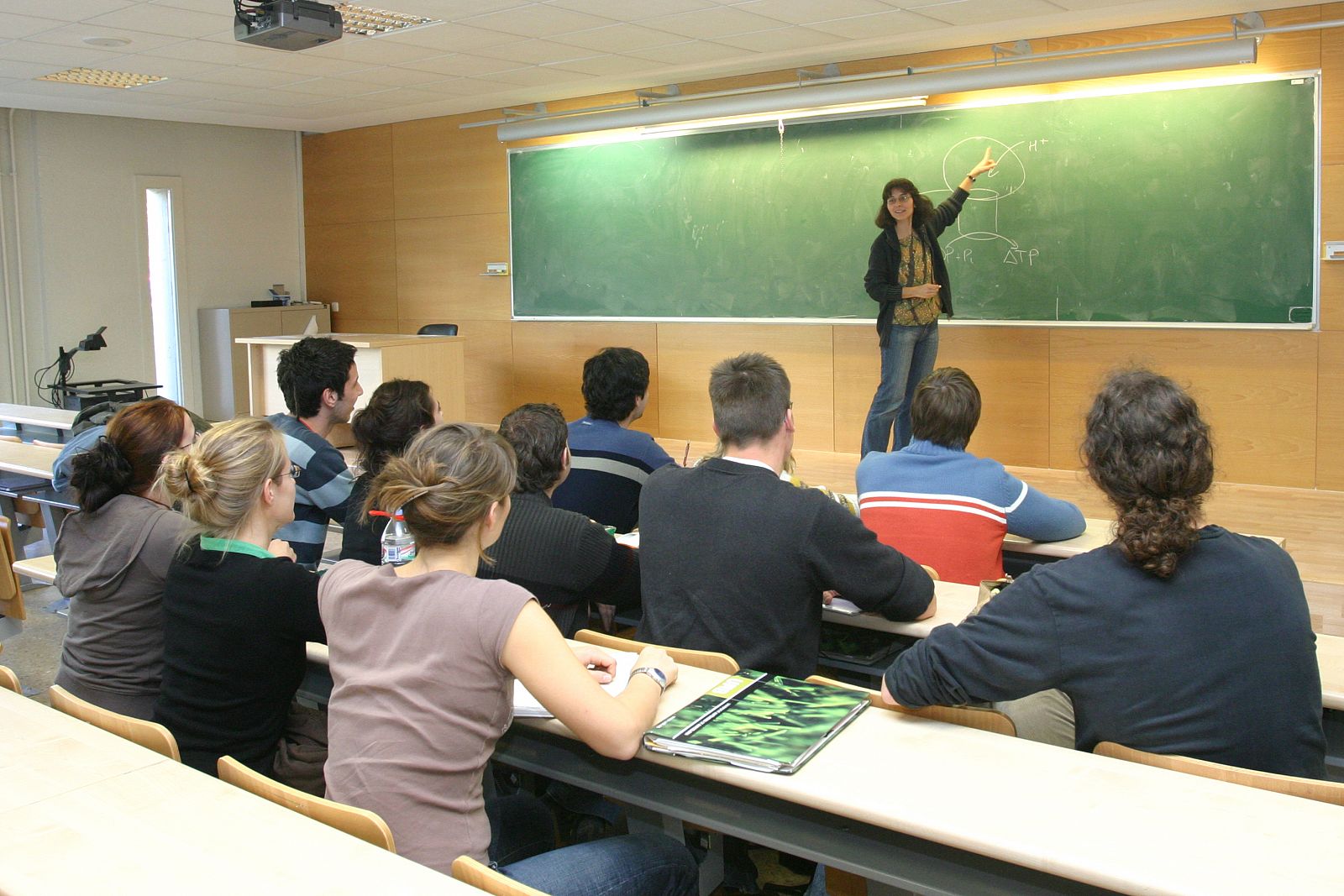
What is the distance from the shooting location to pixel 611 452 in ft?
11.6

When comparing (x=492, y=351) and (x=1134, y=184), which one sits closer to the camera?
(x=1134, y=184)

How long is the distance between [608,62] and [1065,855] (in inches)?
258

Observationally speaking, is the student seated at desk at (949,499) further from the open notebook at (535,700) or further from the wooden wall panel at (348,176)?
the wooden wall panel at (348,176)

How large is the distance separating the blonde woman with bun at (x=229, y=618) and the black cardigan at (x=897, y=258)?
4768mm

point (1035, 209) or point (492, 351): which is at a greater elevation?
point (1035, 209)

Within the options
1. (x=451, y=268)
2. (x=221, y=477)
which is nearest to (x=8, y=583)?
(x=221, y=477)

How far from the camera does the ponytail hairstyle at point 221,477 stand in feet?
6.76

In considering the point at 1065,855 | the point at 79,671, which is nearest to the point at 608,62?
the point at 79,671

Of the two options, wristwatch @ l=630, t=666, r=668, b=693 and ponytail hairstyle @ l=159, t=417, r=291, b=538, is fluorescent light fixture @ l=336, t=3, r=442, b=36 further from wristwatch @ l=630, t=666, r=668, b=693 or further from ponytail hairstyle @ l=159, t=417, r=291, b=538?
wristwatch @ l=630, t=666, r=668, b=693

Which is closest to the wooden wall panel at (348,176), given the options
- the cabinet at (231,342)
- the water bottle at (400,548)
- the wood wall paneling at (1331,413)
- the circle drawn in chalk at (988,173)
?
the cabinet at (231,342)

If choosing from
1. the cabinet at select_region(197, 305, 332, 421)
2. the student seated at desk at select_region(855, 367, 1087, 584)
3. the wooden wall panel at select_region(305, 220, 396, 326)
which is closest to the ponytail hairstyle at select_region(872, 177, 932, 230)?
the student seated at desk at select_region(855, 367, 1087, 584)

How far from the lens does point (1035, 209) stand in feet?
21.7

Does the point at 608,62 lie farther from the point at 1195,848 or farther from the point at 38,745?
the point at 1195,848

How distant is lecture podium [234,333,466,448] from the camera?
7.58 metres
